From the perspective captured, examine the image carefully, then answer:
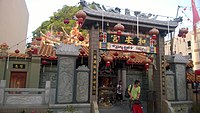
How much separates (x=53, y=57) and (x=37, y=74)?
4.91 ft

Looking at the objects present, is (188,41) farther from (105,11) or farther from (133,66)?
(105,11)

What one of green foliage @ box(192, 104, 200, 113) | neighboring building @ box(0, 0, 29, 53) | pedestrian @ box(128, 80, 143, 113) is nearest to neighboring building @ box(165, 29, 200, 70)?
green foliage @ box(192, 104, 200, 113)

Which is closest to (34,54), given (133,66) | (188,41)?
(133,66)

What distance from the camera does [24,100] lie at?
7152 millimetres

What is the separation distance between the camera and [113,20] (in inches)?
325

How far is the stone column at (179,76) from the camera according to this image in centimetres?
888

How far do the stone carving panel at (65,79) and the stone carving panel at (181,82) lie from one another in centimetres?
522

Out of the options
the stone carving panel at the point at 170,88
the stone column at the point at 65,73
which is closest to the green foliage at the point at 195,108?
the stone carving panel at the point at 170,88

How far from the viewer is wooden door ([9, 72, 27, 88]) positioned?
1138 centimetres

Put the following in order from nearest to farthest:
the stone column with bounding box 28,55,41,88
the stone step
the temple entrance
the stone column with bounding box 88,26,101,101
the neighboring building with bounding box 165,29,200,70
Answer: the stone step, the stone column with bounding box 88,26,101,101, the stone column with bounding box 28,55,41,88, the temple entrance, the neighboring building with bounding box 165,29,200,70

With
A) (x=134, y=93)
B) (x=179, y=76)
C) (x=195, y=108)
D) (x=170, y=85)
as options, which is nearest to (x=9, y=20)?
→ (x=134, y=93)

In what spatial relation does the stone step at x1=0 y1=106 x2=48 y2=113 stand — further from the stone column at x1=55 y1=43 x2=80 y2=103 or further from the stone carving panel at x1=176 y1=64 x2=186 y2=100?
the stone carving panel at x1=176 y1=64 x2=186 y2=100

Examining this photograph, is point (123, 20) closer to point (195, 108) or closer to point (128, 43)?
point (128, 43)

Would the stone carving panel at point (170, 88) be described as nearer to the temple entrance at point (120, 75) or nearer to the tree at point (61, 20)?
the temple entrance at point (120, 75)
